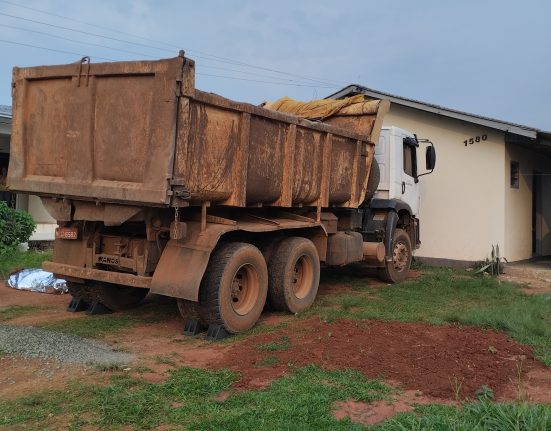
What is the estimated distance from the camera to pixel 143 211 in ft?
18.9


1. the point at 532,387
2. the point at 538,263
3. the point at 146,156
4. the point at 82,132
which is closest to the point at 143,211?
the point at 146,156

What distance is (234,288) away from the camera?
6.48 m

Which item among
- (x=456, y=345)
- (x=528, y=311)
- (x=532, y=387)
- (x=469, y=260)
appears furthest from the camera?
(x=469, y=260)

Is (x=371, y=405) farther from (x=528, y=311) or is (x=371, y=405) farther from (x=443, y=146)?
(x=443, y=146)

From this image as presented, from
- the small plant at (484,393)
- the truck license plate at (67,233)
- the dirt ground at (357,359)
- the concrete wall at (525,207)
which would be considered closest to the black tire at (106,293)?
the dirt ground at (357,359)

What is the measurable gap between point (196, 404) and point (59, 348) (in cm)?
210

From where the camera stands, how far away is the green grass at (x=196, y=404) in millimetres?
3709

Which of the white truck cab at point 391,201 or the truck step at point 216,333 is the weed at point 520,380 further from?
the white truck cab at point 391,201

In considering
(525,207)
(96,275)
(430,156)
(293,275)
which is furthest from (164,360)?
(525,207)

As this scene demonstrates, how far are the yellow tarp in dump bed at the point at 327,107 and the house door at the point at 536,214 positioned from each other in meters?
7.20

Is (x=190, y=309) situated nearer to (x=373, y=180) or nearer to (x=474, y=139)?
(x=373, y=180)

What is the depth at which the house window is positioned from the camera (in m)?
13.1

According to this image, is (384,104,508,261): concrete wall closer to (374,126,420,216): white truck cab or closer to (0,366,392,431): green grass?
(374,126,420,216): white truck cab

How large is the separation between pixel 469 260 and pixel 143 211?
935cm
